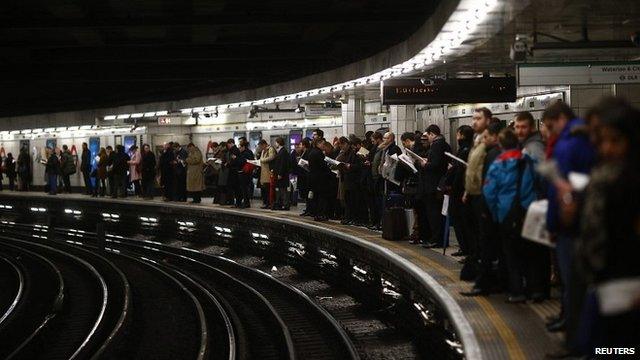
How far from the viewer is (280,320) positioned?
1154cm

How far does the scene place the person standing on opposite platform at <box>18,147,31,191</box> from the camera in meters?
32.7

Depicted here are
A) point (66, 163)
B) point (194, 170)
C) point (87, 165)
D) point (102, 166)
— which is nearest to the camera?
point (194, 170)

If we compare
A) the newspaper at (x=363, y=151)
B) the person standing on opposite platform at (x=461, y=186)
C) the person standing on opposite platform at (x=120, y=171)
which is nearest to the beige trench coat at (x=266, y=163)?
the newspaper at (x=363, y=151)

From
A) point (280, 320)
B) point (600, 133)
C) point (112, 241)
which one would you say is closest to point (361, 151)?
point (280, 320)

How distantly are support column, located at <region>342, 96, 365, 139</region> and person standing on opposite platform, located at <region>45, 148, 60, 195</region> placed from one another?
1096 centimetres

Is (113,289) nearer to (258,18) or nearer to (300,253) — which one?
(300,253)

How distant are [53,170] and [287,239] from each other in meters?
15.0

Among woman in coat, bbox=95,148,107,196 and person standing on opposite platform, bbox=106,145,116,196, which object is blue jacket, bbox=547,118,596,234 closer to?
person standing on opposite platform, bbox=106,145,116,196

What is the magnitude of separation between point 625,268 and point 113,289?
12.2 meters

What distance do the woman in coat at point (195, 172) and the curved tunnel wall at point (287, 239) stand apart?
0.71 m

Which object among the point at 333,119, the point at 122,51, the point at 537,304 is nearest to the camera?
the point at 537,304

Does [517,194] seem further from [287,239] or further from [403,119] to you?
[403,119]

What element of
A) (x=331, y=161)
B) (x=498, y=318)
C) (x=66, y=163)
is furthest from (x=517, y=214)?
(x=66, y=163)

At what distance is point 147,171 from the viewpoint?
24500mm
